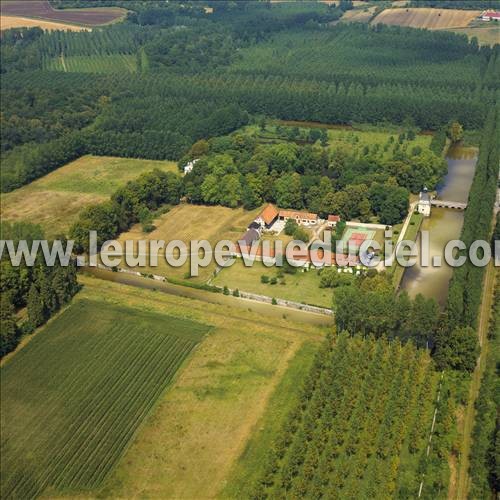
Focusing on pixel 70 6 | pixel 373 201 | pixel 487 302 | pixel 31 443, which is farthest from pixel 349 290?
pixel 70 6

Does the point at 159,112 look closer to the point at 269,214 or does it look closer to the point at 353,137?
the point at 353,137

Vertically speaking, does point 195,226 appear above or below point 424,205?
below

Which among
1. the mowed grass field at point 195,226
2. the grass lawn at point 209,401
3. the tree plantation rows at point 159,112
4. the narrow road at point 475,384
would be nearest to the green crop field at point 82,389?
the grass lawn at point 209,401

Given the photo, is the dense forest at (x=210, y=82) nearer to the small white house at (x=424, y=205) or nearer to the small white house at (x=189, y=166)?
the small white house at (x=189, y=166)

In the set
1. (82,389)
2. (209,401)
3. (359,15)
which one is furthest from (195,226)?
(359,15)

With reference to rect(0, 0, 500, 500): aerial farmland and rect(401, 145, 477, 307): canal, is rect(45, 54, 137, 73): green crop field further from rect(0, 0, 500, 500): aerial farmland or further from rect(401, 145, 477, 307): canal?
rect(401, 145, 477, 307): canal
